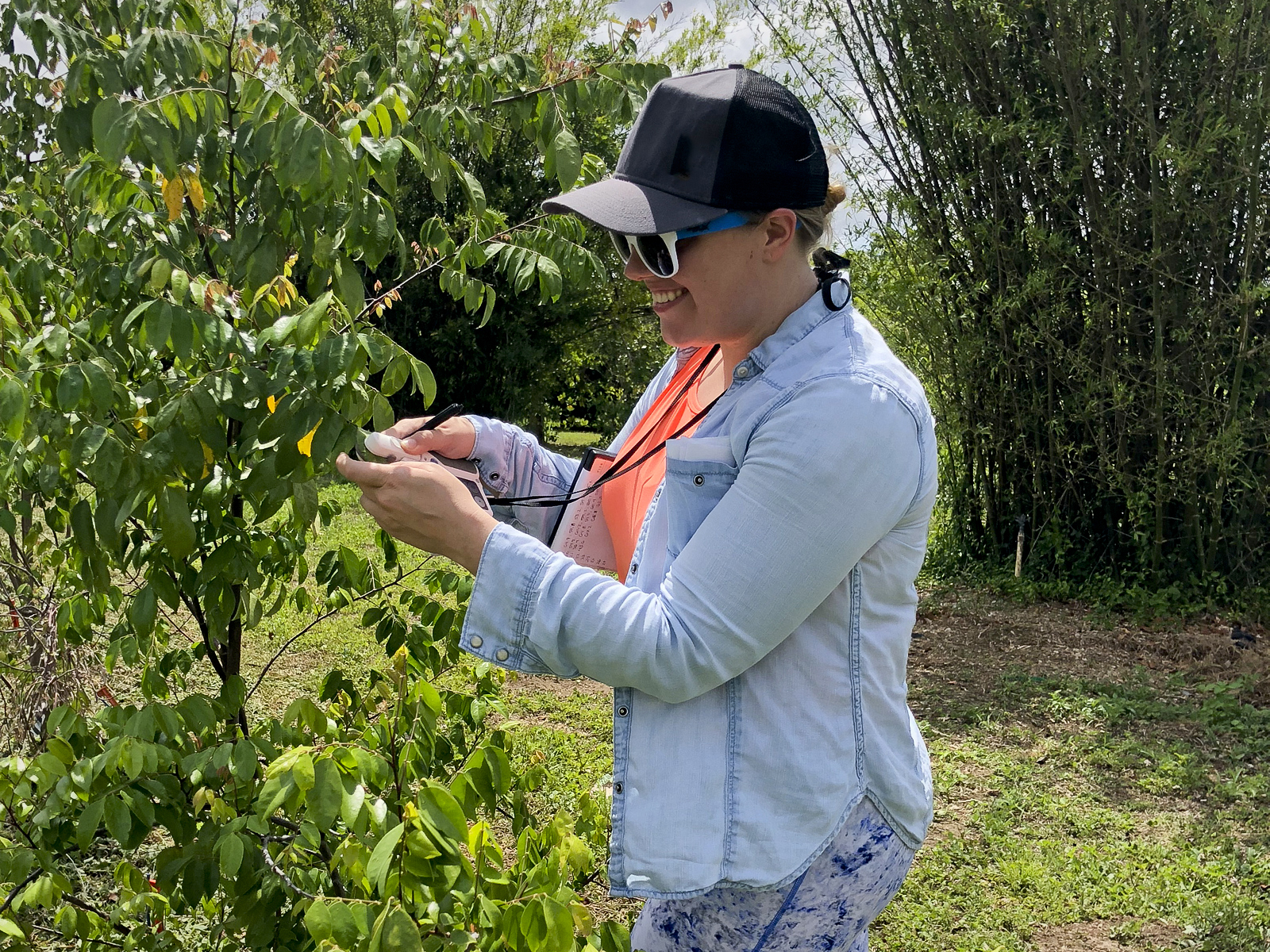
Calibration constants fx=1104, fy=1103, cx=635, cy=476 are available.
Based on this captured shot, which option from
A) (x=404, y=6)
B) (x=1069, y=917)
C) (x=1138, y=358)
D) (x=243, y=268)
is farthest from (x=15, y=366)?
(x=1138, y=358)

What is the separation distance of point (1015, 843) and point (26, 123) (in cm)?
354

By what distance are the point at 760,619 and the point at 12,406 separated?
1.01 m

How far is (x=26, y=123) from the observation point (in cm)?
256

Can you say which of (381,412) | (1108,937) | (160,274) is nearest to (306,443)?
(381,412)

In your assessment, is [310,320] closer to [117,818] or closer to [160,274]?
[160,274]

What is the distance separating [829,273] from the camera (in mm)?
1524

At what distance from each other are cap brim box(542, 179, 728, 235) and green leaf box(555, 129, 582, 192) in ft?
1.40

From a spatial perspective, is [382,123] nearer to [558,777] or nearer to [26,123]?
[26,123]

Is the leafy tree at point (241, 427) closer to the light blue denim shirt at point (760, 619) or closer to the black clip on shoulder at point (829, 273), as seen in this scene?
the light blue denim shirt at point (760, 619)

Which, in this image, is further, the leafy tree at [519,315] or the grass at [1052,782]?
the leafy tree at [519,315]

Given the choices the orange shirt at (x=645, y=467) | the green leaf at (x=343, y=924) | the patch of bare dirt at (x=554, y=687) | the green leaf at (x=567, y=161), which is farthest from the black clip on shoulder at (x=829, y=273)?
the patch of bare dirt at (x=554, y=687)

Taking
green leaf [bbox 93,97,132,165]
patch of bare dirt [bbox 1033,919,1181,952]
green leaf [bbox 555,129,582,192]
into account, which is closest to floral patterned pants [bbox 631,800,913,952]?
green leaf [bbox 555,129,582,192]

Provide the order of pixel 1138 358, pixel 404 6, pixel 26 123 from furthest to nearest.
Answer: pixel 1138 358 → pixel 26 123 → pixel 404 6

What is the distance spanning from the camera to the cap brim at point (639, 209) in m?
1.33
